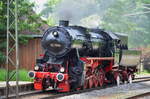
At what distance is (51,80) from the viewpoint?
1589cm

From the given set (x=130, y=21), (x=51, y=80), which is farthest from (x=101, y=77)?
(x=130, y=21)

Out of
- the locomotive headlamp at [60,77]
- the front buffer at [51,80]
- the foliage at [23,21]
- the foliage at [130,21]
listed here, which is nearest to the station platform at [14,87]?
the front buffer at [51,80]

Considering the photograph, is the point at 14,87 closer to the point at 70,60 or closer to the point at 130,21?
the point at 70,60

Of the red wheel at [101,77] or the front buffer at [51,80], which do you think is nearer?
the front buffer at [51,80]

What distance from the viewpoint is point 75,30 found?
55.7ft

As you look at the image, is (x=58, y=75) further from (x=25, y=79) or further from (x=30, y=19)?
(x=30, y=19)

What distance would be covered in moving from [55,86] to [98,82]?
347 cm

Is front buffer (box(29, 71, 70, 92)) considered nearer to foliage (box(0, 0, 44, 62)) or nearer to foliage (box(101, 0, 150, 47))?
foliage (box(0, 0, 44, 62))

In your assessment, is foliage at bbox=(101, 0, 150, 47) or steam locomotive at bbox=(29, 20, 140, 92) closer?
steam locomotive at bbox=(29, 20, 140, 92)

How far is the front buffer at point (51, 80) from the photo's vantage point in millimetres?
15312

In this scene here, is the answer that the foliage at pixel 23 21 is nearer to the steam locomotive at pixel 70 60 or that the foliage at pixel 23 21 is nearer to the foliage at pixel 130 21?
the steam locomotive at pixel 70 60

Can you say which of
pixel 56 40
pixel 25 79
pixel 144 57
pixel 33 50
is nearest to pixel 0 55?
pixel 25 79

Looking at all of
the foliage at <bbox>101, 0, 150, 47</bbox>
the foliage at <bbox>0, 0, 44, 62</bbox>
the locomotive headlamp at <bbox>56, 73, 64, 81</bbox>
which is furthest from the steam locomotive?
the foliage at <bbox>101, 0, 150, 47</bbox>

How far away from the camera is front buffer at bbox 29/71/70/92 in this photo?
50.2ft
